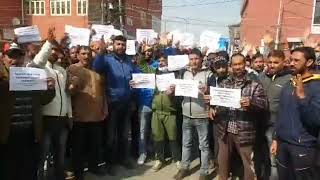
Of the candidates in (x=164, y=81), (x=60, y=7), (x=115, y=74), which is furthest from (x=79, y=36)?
(x=60, y=7)

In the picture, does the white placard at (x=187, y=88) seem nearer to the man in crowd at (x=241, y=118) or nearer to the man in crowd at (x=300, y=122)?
the man in crowd at (x=241, y=118)

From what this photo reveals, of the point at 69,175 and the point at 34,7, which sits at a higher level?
the point at 34,7

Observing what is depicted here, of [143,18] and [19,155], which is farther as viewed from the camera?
[143,18]

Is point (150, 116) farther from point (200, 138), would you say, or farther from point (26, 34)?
point (26, 34)

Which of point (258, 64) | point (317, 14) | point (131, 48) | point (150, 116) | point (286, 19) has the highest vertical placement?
point (317, 14)

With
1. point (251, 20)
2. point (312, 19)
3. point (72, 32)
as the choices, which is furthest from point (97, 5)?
point (72, 32)

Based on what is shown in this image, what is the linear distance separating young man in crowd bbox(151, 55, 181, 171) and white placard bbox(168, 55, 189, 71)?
19 cm

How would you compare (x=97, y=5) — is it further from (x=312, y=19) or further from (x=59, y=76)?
(x=59, y=76)

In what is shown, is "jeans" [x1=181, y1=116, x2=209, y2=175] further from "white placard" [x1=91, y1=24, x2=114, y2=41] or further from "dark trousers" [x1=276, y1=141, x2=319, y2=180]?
"white placard" [x1=91, y1=24, x2=114, y2=41]

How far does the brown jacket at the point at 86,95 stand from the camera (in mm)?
6039

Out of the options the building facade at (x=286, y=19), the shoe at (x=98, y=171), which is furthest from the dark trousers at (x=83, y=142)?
the building facade at (x=286, y=19)

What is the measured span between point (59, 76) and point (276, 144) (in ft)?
9.02

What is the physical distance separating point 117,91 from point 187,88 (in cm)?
111

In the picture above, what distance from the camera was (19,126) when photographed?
16.5ft
